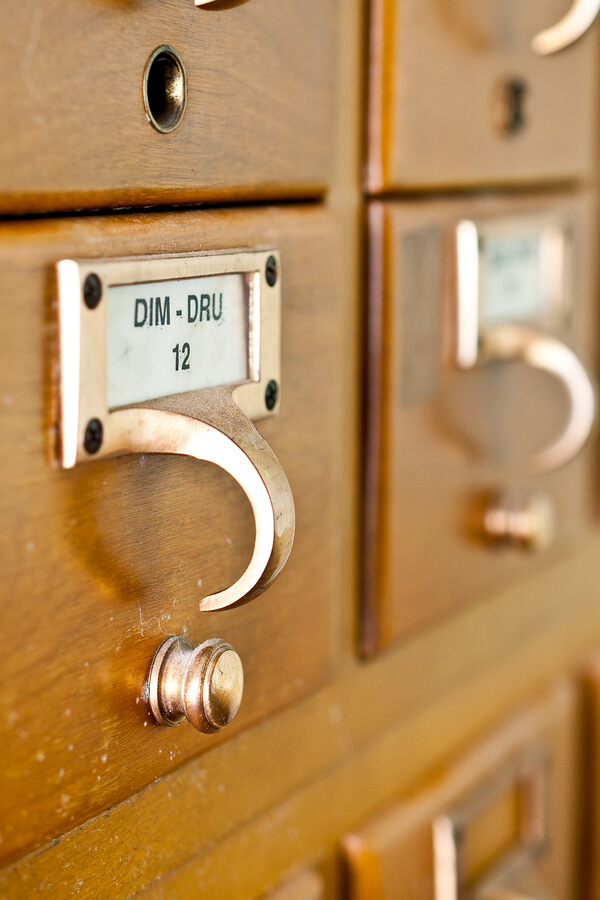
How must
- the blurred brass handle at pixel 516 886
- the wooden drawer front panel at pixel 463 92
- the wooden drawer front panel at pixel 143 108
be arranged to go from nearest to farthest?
the wooden drawer front panel at pixel 143 108, the wooden drawer front panel at pixel 463 92, the blurred brass handle at pixel 516 886

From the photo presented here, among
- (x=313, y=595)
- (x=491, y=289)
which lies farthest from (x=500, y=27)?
(x=313, y=595)

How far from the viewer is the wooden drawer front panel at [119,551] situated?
0.89ft

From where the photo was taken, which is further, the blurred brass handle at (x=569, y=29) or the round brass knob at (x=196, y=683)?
the blurred brass handle at (x=569, y=29)

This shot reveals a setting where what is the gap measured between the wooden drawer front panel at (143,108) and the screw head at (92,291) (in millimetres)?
24

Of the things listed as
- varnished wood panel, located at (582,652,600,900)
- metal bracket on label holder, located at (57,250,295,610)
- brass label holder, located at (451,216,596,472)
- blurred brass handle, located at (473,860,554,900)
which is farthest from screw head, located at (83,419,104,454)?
varnished wood panel, located at (582,652,600,900)

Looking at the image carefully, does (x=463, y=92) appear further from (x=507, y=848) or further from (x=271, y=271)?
(x=507, y=848)

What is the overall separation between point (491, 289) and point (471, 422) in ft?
0.22

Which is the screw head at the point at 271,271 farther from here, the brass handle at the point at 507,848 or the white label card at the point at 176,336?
the brass handle at the point at 507,848

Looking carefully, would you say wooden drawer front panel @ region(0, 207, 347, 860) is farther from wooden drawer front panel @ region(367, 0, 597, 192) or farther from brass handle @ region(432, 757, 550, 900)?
brass handle @ region(432, 757, 550, 900)

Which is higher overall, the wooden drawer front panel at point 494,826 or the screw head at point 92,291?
the screw head at point 92,291

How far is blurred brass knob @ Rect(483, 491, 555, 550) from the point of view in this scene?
511 millimetres

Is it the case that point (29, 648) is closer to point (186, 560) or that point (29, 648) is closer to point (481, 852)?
point (186, 560)

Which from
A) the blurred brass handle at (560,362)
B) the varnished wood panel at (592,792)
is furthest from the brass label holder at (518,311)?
the varnished wood panel at (592,792)

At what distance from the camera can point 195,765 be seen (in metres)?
0.37
